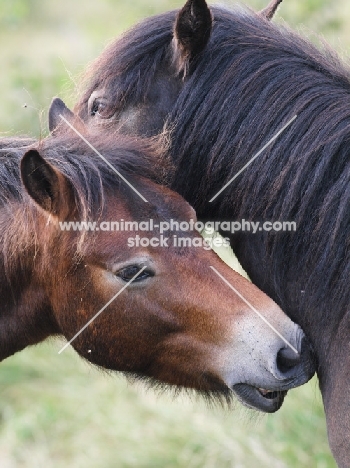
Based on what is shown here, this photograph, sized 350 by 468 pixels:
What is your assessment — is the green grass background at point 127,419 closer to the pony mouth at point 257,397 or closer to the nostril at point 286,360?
the pony mouth at point 257,397

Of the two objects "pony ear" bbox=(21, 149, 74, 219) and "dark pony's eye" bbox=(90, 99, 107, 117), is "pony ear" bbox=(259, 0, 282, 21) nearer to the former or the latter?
"dark pony's eye" bbox=(90, 99, 107, 117)

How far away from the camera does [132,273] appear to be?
3082mm

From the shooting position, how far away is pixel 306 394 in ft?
19.2

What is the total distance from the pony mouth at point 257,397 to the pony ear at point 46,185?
1.04 m

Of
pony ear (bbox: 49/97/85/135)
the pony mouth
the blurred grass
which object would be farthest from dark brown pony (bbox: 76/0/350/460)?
the blurred grass

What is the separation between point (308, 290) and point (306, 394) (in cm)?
296

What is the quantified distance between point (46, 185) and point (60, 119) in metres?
0.62

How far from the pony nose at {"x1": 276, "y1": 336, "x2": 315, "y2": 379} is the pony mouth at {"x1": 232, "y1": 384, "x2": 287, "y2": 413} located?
0.15 metres

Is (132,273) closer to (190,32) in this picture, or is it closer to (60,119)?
(60,119)

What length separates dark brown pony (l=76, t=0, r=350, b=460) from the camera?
3053 millimetres

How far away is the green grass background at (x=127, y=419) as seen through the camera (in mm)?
5527

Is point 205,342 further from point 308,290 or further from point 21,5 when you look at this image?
point 21,5

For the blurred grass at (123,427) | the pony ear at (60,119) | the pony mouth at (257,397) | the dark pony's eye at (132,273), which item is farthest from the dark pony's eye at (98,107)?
the blurred grass at (123,427)

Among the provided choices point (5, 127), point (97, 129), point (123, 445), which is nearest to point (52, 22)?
point (5, 127)
